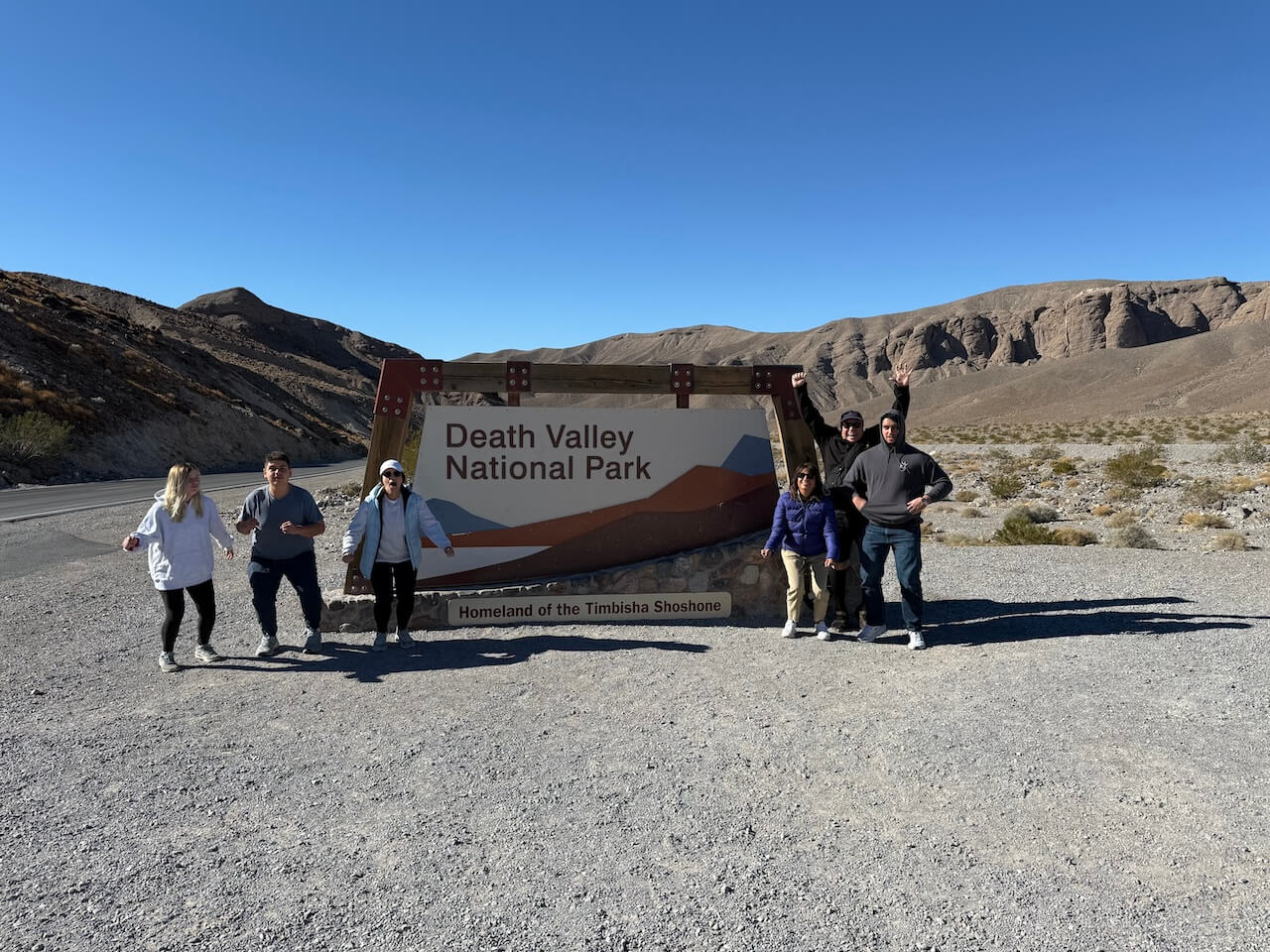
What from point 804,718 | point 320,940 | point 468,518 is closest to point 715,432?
point 468,518

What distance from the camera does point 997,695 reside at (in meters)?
5.11

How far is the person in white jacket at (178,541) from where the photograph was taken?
5723 mm

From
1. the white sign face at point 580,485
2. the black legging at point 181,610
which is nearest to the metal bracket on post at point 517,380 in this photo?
the white sign face at point 580,485

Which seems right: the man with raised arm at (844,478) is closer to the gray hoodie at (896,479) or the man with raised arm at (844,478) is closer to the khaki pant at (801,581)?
the khaki pant at (801,581)

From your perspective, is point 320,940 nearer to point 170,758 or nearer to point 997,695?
point 170,758

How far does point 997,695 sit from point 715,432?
3.38 metres

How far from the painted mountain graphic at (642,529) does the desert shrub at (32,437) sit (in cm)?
2914

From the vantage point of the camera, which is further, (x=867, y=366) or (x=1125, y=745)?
(x=867, y=366)

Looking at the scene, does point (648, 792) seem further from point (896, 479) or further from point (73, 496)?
point (73, 496)

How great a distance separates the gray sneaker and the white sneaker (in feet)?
16.7

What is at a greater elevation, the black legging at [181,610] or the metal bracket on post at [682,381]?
the metal bracket on post at [682,381]

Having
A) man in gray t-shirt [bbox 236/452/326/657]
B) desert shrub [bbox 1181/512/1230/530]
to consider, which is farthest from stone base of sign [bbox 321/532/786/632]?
desert shrub [bbox 1181/512/1230/530]

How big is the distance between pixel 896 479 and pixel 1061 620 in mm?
2335

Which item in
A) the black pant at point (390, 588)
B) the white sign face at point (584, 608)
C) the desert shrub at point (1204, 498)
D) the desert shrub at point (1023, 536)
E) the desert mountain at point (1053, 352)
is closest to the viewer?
the black pant at point (390, 588)
